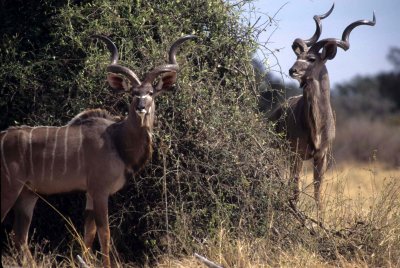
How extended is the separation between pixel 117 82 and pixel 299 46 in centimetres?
307

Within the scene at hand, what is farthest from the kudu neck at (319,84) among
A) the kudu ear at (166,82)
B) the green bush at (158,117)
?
the kudu ear at (166,82)

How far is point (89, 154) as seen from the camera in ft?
20.6

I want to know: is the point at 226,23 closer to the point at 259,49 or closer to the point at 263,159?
the point at 259,49

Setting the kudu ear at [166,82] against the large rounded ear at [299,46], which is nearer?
the kudu ear at [166,82]

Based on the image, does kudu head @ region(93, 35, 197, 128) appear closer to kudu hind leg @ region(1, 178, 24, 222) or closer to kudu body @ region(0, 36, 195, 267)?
kudu body @ region(0, 36, 195, 267)

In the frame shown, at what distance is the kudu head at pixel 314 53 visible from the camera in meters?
8.65

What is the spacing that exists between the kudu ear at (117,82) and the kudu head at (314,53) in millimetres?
2595

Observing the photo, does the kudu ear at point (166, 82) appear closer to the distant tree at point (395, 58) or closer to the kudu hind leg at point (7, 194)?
the kudu hind leg at point (7, 194)

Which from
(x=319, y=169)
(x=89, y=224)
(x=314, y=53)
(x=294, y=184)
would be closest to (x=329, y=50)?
(x=314, y=53)

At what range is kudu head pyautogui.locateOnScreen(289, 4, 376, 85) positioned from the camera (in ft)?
28.4

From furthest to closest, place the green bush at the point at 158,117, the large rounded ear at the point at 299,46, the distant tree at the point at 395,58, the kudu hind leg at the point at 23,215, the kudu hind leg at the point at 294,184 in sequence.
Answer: the distant tree at the point at 395,58, the large rounded ear at the point at 299,46, the kudu hind leg at the point at 294,184, the green bush at the point at 158,117, the kudu hind leg at the point at 23,215

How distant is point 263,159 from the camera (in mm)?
6934

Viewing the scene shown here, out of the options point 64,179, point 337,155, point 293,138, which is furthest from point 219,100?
point 337,155

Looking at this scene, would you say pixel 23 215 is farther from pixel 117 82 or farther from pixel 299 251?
pixel 299 251
